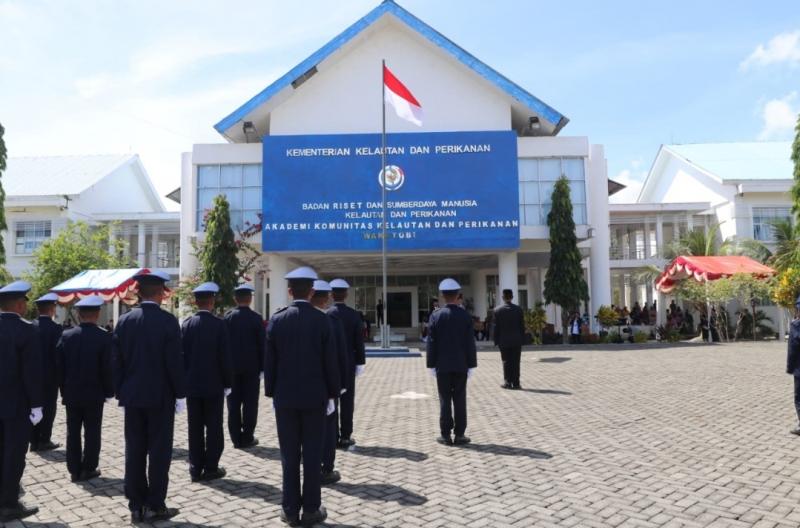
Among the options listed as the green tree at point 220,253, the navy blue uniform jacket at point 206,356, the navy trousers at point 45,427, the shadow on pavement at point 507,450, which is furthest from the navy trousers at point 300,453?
the green tree at point 220,253

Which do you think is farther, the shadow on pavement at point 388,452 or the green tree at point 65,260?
the green tree at point 65,260

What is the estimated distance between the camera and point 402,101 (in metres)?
19.9

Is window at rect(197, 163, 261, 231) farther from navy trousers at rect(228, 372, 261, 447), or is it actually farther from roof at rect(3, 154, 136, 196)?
navy trousers at rect(228, 372, 261, 447)

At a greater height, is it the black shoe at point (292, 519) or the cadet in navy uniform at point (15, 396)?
the cadet in navy uniform at point (15, 396)

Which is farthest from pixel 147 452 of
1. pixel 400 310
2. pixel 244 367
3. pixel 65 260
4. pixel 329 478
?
pixel 400 310

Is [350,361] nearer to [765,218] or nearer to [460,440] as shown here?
[460,440]

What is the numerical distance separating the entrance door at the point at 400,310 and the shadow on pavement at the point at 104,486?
26738mm

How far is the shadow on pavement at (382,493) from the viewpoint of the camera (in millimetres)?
4902

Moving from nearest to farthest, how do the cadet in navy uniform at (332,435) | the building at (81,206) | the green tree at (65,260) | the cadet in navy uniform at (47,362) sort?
the cadet in navy uniform at (332,435)
the cadet in navy uniform at (47,362)
the green tree at (65,260)
the building at (81,206)

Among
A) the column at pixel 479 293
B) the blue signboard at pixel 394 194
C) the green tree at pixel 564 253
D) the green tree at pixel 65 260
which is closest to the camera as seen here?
the blue signboard at pixel 394 194

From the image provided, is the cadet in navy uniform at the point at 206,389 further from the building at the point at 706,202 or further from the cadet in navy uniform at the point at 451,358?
the building at the point at 706,202

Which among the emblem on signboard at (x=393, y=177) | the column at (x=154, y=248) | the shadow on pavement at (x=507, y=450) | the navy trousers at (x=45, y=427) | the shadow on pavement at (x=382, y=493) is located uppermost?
the emblem on signboard at (x=393, y=177)

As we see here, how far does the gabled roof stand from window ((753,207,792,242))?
12.9m

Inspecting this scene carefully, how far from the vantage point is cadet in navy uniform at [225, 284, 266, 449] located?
22.5ft
